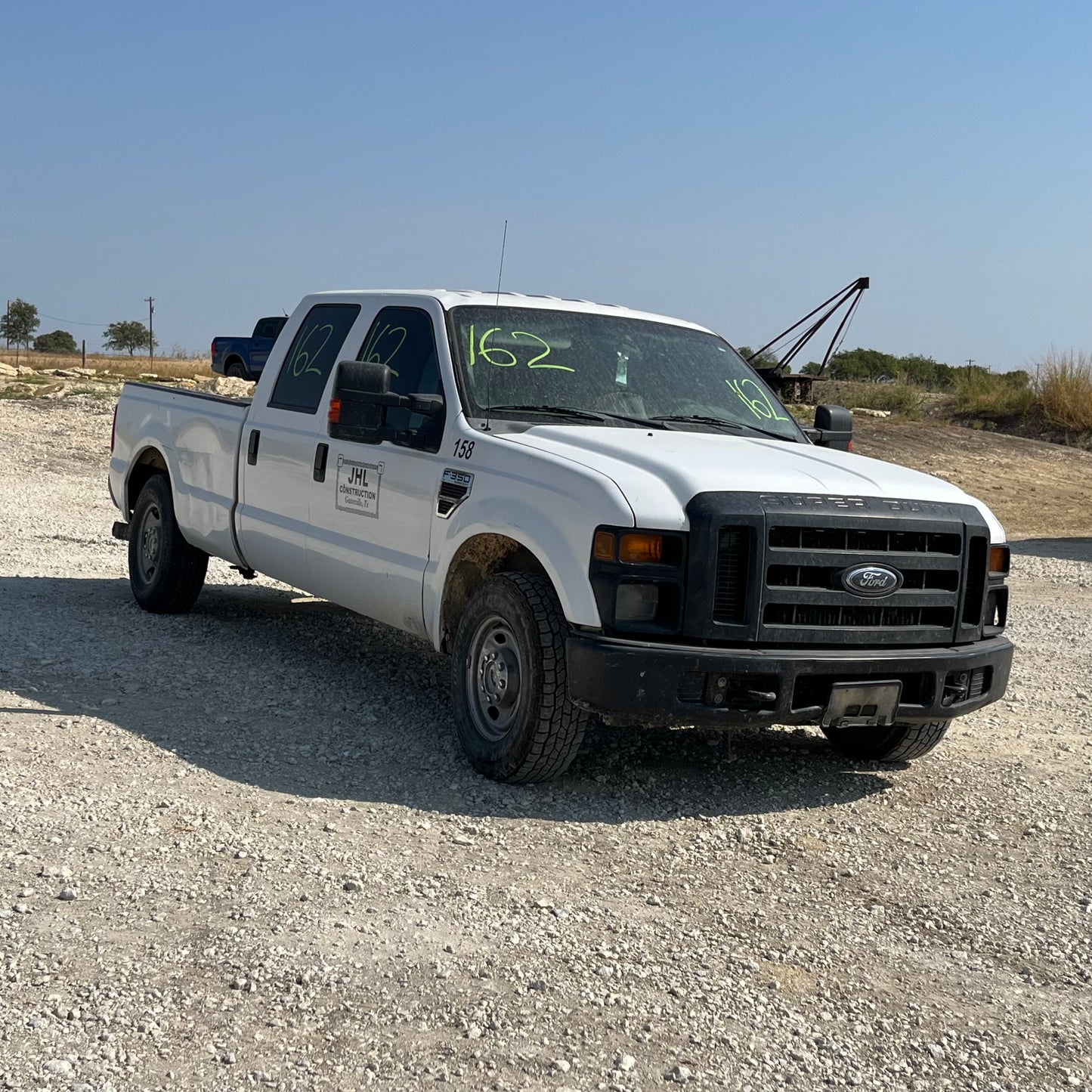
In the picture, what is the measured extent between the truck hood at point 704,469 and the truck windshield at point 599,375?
0.25m

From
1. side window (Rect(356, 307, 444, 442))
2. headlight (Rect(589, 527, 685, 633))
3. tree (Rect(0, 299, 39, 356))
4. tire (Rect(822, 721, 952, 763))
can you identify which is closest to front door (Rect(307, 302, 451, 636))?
side window (Rect(356, 307, 444, 442))

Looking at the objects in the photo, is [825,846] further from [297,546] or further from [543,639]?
[297,546]

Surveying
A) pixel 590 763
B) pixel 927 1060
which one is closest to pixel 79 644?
pixel 590 763

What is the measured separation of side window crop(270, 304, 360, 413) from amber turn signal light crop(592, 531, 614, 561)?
8.25ft

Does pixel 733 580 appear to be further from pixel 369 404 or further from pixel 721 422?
pixel 369 404

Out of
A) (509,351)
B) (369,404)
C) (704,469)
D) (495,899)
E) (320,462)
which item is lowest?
(495,899)

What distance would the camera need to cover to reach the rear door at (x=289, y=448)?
7.24 meters

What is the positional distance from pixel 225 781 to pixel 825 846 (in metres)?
2.28

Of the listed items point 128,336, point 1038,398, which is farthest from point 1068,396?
point 128,336

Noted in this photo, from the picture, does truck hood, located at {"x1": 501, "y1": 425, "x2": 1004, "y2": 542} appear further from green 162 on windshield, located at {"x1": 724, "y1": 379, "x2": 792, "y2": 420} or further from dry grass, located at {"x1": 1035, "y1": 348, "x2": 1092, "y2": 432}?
dry grass, located at {"x1": 1035, "y1": 348, "x2": 1092, "y2": 432}

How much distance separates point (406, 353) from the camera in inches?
267

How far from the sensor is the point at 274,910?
4266mm

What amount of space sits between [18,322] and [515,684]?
9911 cm

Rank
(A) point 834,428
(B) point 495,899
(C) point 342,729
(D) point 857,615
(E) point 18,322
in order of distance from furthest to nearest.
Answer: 1. (E) point 18,322
2. (A) point 834,428
3. (C) point 342,729
4. (D) point 857,615
5. (B) point 495,899
